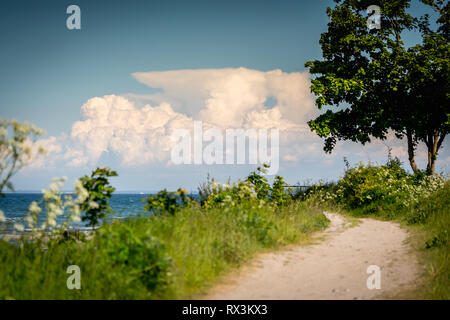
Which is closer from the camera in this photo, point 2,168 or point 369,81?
point 2,168

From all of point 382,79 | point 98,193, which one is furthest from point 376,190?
point 98,193

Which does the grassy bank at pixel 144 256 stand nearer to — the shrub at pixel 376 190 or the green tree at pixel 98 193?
the green tree at pixel 98 193

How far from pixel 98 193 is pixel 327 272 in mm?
5165

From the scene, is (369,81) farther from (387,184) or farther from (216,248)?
(216,248)

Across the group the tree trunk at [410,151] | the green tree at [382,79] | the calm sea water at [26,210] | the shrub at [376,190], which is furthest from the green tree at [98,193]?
the tree trunk at [410,151]

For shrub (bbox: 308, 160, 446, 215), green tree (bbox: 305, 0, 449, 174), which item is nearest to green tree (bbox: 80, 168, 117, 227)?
shrub (bbox: 308, 160, 446, 215)

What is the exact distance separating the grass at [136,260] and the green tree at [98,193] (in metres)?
0.52

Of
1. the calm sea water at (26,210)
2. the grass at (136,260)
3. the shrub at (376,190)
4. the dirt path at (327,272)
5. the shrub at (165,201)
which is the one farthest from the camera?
the shrub at (376,190)

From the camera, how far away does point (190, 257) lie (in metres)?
6.22

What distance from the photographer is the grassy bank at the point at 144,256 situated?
526 centimetres

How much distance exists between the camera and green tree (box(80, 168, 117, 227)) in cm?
691

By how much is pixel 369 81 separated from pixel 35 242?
21.2m

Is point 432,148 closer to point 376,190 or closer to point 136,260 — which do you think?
point 376,190
